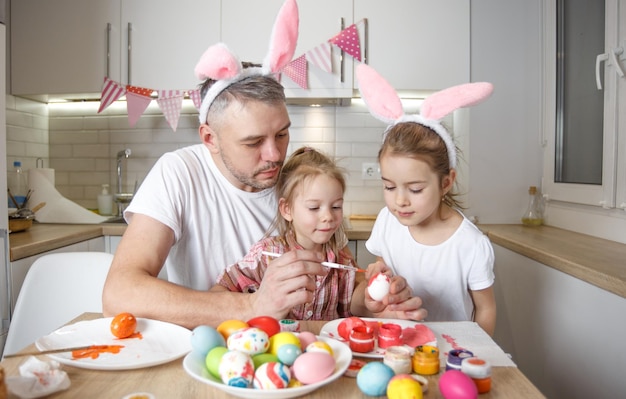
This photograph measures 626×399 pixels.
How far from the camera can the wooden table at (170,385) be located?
832 millimetres

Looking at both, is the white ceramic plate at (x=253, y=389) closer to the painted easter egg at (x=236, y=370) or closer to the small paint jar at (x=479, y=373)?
the painted easter egg at (x=236, y=370)

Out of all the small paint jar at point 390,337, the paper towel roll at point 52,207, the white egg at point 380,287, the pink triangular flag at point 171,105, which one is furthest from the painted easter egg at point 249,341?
the paper towel roll at point 52,207

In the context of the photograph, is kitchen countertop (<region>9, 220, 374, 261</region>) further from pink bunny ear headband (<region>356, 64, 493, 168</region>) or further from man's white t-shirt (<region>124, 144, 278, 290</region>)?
pink bunny ear headband (<region>356, 64, 493, 168</region>)

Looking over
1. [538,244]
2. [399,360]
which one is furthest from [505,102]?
[399,360]

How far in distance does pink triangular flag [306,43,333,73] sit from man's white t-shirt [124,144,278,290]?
4.28 feet

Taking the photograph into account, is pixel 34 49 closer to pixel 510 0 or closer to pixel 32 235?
pixel 32 235

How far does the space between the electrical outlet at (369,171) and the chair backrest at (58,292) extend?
1.84 m

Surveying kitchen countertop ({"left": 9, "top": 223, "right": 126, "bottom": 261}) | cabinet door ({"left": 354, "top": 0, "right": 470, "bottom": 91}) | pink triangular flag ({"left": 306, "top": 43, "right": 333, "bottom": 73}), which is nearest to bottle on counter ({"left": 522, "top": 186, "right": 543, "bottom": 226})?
cabinet door ({"left": 354, "top": 0, "right": 470, "bottom": 91})

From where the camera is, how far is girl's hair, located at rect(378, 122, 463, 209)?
1.51m

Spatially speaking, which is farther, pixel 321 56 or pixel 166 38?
pixel 166 38

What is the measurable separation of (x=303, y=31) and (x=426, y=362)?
2.37 m

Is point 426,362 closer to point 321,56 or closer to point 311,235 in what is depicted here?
point 311,235

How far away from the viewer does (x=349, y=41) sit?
9.39 ft

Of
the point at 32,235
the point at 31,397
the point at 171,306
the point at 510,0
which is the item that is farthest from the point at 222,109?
the point at 510,0
